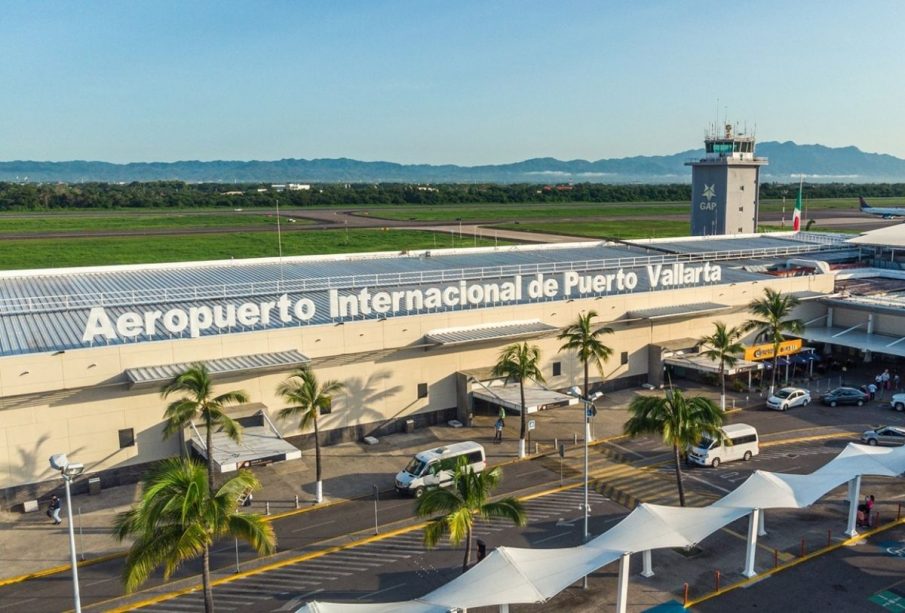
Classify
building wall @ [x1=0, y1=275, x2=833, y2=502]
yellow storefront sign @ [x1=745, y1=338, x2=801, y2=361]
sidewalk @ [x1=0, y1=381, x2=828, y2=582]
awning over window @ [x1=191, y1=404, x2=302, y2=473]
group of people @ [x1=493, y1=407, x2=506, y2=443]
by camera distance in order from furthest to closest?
yellow storefront sign @ [x1=745, y1=338, x2=801, y2=361]
group of people @ [x1=493, y1=407, x2=506, y2=443]
building wall @ [x1=0, y1=275, x2=833, y2=502]
awning over window @ [x1=191, y1=404, x2=302, y2=473]
sidewalk @ [x1=0, y1=381, x2=828, y2=582]

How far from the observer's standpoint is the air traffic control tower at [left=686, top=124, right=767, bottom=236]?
330 feet

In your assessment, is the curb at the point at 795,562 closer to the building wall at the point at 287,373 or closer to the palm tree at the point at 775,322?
the palm tree at the point at 775,322

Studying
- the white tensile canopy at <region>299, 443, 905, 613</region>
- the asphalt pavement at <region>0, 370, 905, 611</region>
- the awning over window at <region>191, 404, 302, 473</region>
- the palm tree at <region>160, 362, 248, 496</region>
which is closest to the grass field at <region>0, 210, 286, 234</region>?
the awning over window at <region>191, 404, 302, 473</region>

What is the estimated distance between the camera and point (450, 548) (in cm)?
3294

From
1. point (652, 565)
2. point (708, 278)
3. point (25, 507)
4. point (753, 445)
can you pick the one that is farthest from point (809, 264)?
point (25, 507)

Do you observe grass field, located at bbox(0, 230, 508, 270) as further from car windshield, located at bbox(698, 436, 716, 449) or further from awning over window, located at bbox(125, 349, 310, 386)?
car windshield, located at bbox(698, 436, 716, 449)

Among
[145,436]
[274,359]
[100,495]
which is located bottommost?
[100,495]

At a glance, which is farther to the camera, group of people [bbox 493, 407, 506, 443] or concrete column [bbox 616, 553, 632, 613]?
group of people [bbox 493, 407, 506, 443]

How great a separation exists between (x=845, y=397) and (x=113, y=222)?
164 meters

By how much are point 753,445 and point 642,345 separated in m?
16.5

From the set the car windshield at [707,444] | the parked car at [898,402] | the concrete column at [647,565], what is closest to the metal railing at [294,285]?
the car windshield at [707,444]

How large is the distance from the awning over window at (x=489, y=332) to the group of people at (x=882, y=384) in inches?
953

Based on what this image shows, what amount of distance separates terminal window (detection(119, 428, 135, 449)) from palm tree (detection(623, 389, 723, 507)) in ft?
86.0

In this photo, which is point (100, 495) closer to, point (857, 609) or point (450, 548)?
point (450, 548)
